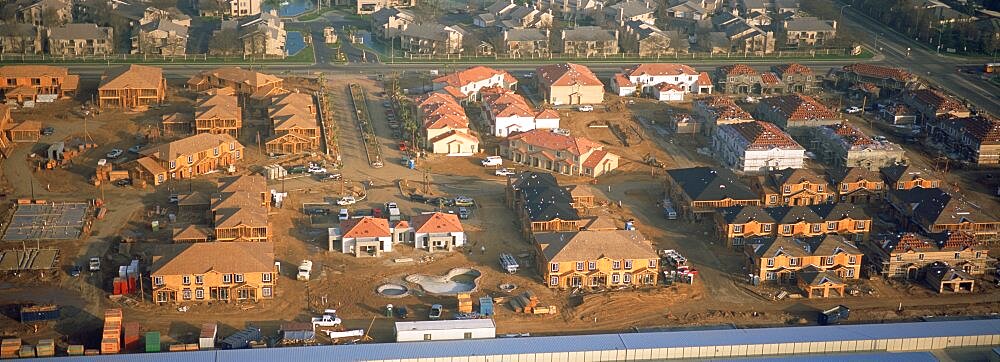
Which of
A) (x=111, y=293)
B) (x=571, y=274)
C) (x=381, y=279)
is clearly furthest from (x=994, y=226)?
(x=111, y=293)

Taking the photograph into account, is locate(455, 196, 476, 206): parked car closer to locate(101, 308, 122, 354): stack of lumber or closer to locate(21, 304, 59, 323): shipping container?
locate(101, 308, 122, 354): stack of lumber

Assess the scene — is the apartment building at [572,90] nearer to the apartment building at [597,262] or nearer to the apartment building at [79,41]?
the apartment building at [597,262]

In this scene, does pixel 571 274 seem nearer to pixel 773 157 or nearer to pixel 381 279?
pixel 381 279

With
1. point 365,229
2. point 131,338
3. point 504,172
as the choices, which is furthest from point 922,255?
point 131,338

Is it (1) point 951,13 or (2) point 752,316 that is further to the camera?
(1) point 951,13

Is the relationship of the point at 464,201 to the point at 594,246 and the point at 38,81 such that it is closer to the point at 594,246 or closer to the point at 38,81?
the point at 594,246

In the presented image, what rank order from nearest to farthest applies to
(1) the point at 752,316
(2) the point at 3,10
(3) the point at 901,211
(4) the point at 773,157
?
(1) the point at 752,316
(3) the point at 901,211
(4) the point at 773,157
(2) the point at 3,10
